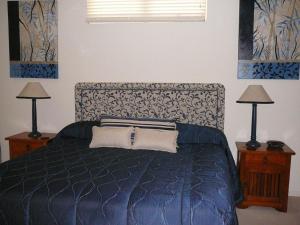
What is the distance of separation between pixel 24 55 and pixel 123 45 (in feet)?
4.09

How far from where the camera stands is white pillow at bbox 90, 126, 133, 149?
3018mm

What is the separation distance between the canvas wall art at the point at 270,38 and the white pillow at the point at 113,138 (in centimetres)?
145

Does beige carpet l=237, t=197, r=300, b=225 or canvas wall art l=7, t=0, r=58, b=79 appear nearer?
beige carpet l=237, t=197, r=300, b=225

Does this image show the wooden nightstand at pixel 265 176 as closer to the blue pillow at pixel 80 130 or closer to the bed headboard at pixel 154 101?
the bed headboard at pixel 154 101

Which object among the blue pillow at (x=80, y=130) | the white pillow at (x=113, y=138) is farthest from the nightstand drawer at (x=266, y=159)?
the blue pillow at (x=80, y=130)

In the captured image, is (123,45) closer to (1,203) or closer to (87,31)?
(87,31)

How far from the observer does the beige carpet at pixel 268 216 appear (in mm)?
2799

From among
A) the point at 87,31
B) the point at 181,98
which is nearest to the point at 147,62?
the point at 181,98

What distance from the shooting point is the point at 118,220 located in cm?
175

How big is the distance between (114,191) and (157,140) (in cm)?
112

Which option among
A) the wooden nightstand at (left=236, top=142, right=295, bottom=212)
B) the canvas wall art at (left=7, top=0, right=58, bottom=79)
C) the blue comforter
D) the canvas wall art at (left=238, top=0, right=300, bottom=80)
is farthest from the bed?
the canvas wall art at (left=7, top=0, right=58, bottom=79)

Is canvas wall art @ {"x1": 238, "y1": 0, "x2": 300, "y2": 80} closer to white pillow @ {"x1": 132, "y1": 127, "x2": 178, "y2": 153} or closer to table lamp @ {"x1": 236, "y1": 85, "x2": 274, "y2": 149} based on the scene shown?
table lamp @ {"x1": 236, "y1": 85, "x2": 274, "y2": 149}

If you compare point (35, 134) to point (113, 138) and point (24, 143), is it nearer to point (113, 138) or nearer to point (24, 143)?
point (24, 143)

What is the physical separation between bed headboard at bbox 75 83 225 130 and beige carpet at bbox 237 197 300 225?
933 millimetres
